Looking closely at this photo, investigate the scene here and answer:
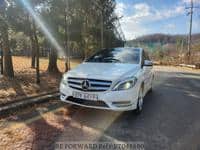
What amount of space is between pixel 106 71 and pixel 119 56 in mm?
1507

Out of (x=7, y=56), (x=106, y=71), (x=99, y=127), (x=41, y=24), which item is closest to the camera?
(x=99, y=127)

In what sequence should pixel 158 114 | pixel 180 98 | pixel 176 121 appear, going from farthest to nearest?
1. pixel 180 98
2. pixel 158 114
3. pixel 176 121

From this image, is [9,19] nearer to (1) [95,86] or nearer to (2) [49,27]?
(2) [49,27]

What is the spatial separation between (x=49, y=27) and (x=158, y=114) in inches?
294

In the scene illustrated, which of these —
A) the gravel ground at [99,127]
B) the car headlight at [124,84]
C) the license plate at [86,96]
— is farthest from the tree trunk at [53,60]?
the car headlight at [124,84]

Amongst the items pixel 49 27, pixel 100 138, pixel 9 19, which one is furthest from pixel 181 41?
pixel 100 138

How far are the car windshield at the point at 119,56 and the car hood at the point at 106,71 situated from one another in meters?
0.42

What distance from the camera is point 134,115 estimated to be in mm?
5883

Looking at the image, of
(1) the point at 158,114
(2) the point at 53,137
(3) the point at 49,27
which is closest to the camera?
(2) the point at 53,137

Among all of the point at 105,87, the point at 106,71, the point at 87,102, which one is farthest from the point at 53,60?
the point at 105,87

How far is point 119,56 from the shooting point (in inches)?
279

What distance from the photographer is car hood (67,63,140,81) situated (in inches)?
213

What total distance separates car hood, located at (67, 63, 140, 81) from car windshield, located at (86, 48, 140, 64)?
1.38ft

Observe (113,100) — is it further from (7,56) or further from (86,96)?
(7,56)
